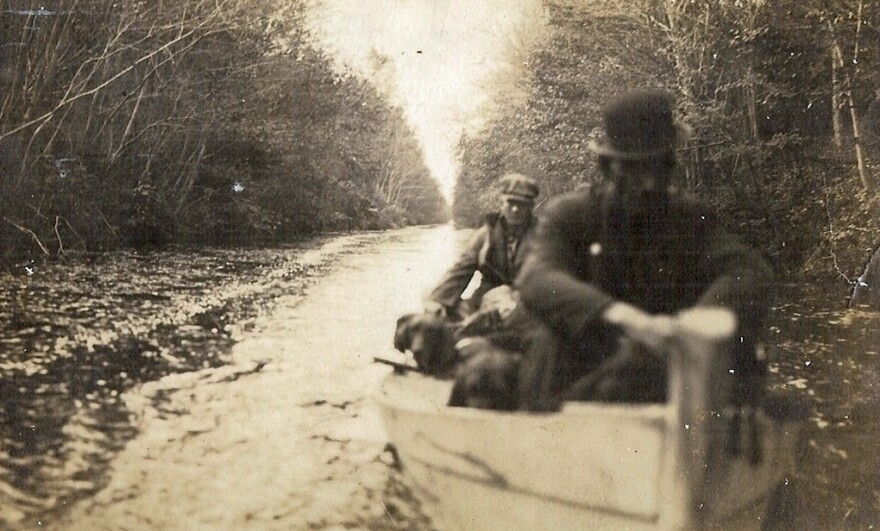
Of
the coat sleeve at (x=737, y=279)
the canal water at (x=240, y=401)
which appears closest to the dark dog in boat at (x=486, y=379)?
the canal water at (x=240, y=401)

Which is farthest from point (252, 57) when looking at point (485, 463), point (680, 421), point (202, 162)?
point (680, 421)

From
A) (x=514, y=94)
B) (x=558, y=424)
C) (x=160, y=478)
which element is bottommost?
(x=160, y=478)

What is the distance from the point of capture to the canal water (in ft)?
5.96

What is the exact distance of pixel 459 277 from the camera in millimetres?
1809

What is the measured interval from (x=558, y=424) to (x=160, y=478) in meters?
1.08

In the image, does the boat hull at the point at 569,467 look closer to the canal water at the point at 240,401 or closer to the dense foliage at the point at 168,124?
the canal water at the point at 240,401

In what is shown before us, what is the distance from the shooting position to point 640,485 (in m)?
1.57

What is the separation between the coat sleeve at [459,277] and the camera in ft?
5.89

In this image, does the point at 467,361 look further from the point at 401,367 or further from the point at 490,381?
the point at 401,367

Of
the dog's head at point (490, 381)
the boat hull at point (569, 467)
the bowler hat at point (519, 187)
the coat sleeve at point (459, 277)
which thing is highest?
the bowler hat at point (519, 187)

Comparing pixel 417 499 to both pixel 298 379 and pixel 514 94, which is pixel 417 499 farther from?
pixel 514 94

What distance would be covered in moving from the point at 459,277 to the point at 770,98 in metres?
1.02

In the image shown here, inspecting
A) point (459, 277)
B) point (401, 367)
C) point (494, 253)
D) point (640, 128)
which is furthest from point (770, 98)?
point (401, 367)

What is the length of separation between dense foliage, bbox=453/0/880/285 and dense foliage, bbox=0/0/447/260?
47cm
